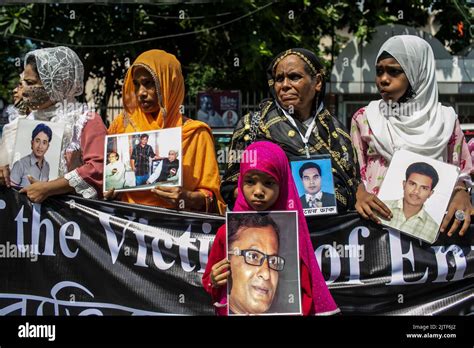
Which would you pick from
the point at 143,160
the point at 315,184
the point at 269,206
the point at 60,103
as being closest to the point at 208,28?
the point at 60,103

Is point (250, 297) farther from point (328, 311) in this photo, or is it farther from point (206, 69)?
point (206, 69)

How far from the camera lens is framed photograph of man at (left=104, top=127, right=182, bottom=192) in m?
4.28

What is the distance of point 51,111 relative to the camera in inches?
185

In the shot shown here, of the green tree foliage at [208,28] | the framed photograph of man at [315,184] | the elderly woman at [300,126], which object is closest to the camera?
the framed photograph of man at [315,184]

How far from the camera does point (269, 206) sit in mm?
3689

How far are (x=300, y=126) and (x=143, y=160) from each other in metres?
0.91

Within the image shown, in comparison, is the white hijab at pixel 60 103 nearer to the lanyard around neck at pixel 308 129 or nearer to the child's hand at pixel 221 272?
the lanyard around neck at pixel 308 129

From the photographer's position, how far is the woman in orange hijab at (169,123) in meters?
4.46

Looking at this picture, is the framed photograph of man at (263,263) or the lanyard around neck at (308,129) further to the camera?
the lanyard around neck at (308,129)

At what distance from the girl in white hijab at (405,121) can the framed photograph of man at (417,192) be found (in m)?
0.18

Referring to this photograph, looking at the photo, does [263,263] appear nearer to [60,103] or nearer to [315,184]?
[315,184]

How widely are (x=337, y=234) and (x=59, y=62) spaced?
1.92m

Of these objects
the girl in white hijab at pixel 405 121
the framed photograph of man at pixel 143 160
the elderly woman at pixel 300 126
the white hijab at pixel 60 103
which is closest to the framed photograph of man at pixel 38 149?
Answer: the white hijab at pixel 60 103

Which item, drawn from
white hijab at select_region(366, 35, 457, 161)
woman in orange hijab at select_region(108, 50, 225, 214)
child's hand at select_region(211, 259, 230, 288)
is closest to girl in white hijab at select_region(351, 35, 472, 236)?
white hijab at select_region(366, 35, 457, 161)
